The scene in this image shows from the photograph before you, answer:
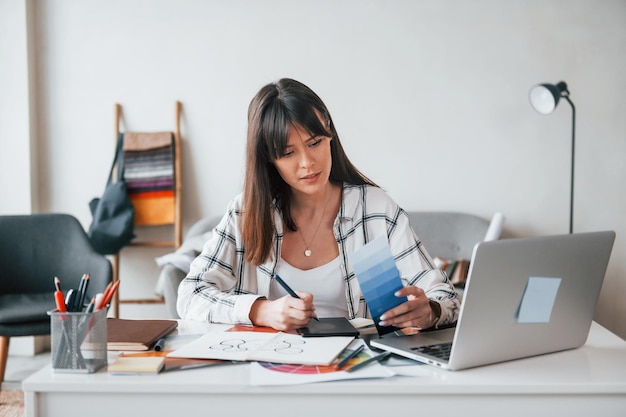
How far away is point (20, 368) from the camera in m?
3.45

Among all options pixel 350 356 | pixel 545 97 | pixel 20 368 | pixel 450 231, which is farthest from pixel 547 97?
pixel 20 368

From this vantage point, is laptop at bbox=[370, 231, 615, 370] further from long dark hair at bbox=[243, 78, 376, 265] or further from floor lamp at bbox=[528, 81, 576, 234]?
floor lamp at bbox=[528, 81, 576, 234]

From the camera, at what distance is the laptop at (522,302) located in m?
1.01

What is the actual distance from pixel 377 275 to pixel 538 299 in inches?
11.6

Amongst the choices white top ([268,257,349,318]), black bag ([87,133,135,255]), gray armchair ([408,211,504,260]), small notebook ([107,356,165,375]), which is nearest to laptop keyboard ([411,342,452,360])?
small notebook ([107,356,165,375])

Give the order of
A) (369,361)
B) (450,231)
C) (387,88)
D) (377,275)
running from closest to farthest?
(369,361), (377,275), (450,231), (387,88)

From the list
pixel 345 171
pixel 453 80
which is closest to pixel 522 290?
pixel 345 171

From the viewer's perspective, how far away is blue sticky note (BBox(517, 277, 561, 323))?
107 cm

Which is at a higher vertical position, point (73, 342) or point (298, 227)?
point (298, 227)

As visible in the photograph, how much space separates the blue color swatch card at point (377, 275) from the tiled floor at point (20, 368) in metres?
2.42

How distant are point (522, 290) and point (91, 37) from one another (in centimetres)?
329

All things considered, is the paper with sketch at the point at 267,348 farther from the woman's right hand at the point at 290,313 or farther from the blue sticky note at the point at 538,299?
the blue sticky note at the point at 538,299

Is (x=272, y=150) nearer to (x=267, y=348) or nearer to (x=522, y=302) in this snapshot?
(x=267, y=348)

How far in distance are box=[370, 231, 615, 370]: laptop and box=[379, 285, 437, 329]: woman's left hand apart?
68 mm
